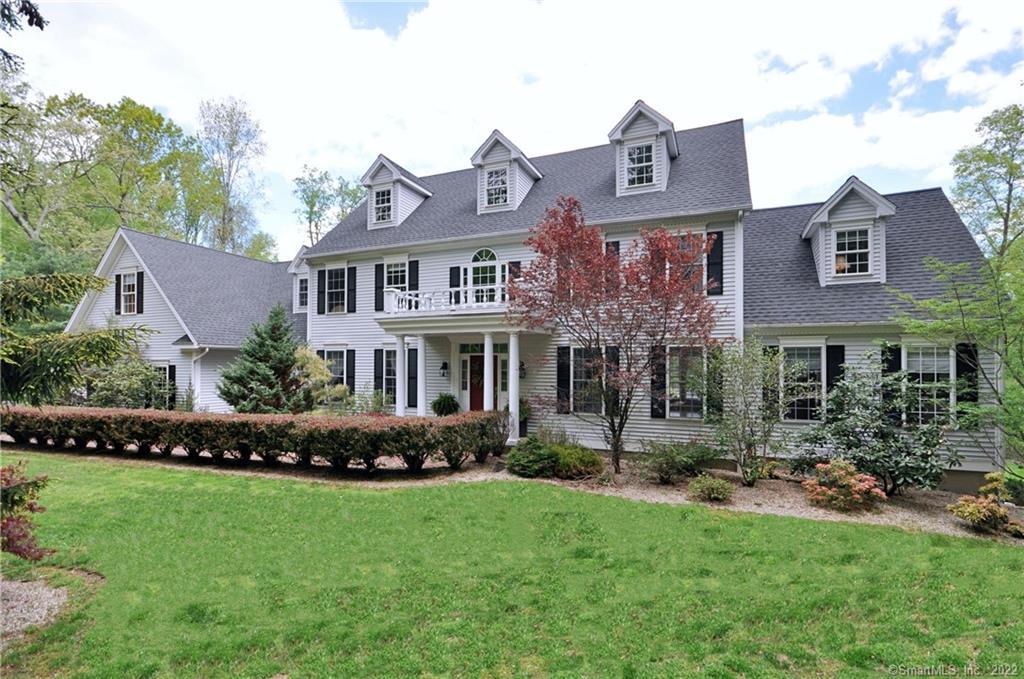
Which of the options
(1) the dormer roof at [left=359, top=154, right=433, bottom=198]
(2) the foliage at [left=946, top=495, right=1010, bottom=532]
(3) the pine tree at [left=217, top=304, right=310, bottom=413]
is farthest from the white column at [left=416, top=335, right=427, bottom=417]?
(2) the foliage at [left=946, top=495, right=1010, bottom=532]

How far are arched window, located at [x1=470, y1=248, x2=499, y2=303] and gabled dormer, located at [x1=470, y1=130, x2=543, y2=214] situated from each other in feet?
5.75

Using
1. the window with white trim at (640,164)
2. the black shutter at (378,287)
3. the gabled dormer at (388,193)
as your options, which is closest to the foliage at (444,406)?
the black shutter at (378,287)

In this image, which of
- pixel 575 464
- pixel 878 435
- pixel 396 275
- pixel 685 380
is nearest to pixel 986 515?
pixel 878 435

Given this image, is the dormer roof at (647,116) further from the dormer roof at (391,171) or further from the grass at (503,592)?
the grass at (503,592)

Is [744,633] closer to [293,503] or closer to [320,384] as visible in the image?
[293,503]

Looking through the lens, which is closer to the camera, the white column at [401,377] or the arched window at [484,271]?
the white column at [401,377]

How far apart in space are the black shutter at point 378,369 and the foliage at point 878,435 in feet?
39.4

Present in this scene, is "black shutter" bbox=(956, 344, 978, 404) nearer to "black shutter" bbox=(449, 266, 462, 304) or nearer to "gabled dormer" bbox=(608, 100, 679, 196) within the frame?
"gabled dormer" bbox=(608, 100, 679, 196)

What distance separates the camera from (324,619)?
4.46m

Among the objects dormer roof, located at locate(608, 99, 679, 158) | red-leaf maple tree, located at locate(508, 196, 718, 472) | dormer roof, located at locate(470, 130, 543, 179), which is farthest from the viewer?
dormer roof, located at locate(470, 130, 543, 179)

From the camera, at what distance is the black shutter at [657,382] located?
1050 centimetres

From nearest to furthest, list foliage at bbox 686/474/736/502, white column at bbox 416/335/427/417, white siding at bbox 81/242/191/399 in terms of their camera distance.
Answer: foliage at bbox 686/474/736/502
white column at bbox 416/335/427/417
white siding at bbox 81/242/191/399

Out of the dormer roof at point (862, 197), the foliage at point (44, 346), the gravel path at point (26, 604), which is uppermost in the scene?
the dormer roof at point (862, 197)

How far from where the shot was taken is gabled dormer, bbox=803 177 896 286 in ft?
39.1
